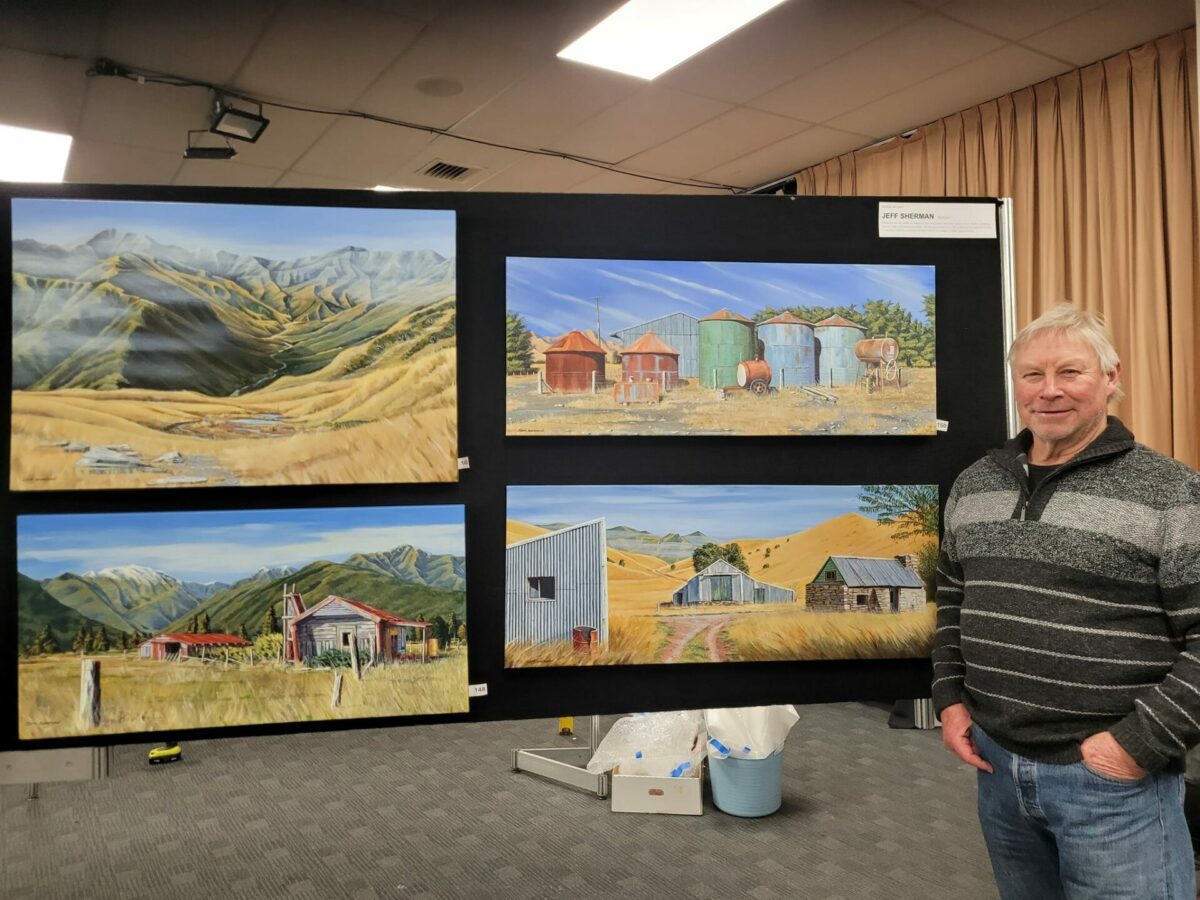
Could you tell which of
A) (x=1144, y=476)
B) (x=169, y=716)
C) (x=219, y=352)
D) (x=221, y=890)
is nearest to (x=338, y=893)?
(x=221, y=890)

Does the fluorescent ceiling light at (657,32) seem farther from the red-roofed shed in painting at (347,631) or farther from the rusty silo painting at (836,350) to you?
the red-roofed shed in painting at (347,631)

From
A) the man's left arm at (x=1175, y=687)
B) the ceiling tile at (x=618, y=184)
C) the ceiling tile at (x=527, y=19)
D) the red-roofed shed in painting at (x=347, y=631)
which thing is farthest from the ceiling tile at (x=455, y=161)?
the man's left arm at (x=1175, y=687)

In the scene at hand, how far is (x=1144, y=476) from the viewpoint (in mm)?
1239

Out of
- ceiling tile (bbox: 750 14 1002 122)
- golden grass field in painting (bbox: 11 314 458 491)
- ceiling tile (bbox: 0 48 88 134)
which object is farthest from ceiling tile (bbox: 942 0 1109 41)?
ceiling tile (bbox: 0 48 88 134)

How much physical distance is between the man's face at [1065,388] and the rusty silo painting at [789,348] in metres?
0.43

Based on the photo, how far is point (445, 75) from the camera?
3393 mm

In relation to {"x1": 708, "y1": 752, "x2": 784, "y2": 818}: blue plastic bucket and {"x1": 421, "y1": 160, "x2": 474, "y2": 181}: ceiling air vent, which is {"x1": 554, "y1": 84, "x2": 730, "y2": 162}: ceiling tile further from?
{"x1": 708, "y1": 752, "x2": 784, "y2": 818}: blue plastic bucket

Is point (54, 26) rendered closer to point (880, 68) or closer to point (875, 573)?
point (880, 68)

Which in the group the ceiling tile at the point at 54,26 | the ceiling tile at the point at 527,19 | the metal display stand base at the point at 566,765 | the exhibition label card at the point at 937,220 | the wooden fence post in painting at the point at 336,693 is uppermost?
the ceiling tile at the point at 527,19

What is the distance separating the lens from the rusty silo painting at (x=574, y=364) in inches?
63.9

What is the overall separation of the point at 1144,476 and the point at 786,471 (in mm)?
617

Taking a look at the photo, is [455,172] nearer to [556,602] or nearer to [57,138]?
[57,138]

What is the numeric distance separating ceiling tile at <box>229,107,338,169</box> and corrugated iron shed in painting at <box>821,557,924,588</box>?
3227mm

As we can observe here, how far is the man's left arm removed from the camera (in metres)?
1.16
